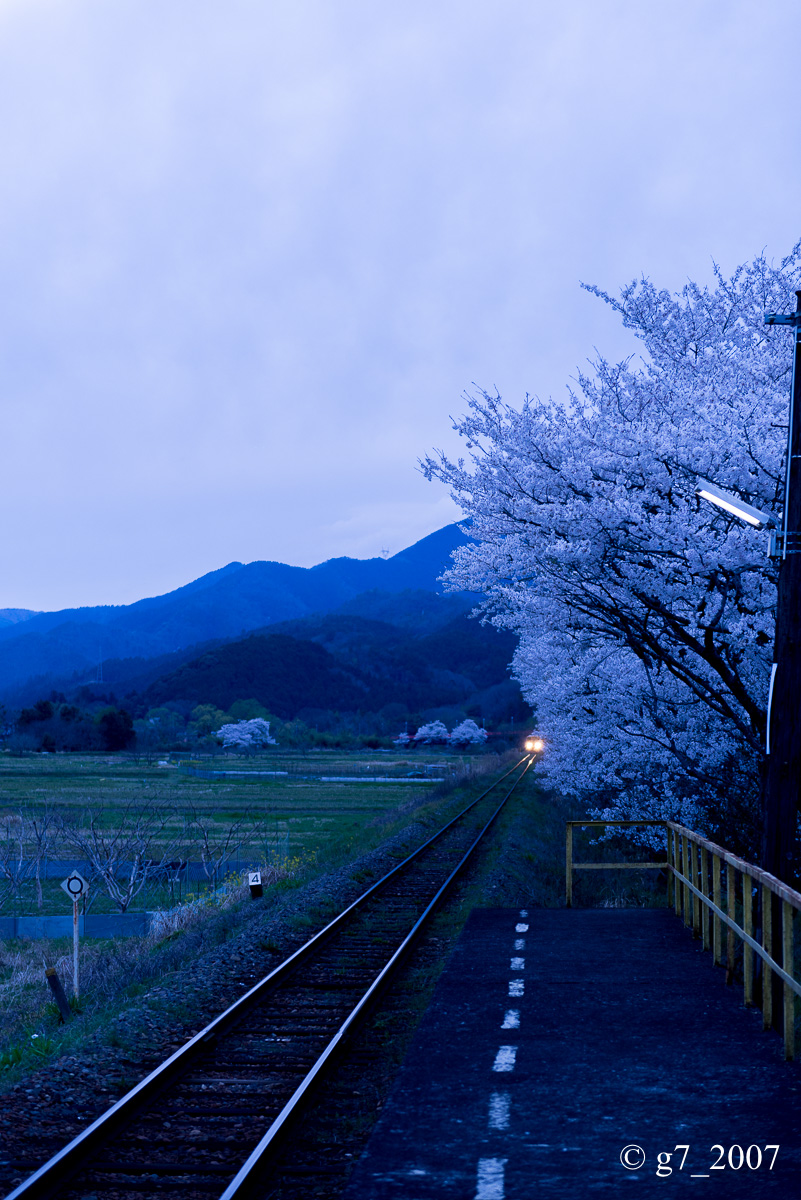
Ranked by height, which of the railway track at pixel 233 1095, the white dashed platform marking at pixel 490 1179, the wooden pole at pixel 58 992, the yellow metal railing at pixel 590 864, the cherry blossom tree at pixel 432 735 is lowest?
the cherry blossom tree at pixel 432 735

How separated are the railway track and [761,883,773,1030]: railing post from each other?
3.32 meters

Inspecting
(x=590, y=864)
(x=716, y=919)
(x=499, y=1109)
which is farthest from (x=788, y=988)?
(x=590, y=864)

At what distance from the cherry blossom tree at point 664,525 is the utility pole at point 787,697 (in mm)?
1558

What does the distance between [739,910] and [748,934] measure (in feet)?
9.14

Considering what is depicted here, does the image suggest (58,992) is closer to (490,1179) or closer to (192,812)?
(490,1179)

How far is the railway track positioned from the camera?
18.5ft

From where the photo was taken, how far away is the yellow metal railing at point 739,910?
709 centimetres

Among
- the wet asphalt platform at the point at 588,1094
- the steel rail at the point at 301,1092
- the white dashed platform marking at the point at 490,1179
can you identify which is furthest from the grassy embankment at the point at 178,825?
the white dashed platform marking at the point at 490,1179

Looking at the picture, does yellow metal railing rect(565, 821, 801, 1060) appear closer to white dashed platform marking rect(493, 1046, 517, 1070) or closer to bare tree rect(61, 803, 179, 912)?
white dashed platform marking rect(493, 1046, 517, 1070)

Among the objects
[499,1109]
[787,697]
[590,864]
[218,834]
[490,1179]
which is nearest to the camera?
[490,1179]

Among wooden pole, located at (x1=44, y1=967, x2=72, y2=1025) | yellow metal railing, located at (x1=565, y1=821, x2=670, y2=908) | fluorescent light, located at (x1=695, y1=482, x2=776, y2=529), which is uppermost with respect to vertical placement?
fluorescent light, located at (x1=695, y1=482, x2=776, y2=529)

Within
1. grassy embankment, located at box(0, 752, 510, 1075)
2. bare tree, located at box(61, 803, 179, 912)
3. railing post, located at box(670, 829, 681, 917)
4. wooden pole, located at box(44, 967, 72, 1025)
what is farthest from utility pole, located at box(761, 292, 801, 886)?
bare tree, located at box(61, 803, 179, 912)

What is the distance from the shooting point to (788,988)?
6.96 meters

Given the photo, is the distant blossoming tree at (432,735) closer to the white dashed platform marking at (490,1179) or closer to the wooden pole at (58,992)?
the wooden pole at (58,992)
